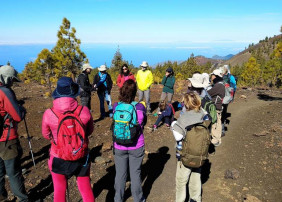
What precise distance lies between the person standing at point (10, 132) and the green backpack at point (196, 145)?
2999mm

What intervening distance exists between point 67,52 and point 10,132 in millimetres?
17246

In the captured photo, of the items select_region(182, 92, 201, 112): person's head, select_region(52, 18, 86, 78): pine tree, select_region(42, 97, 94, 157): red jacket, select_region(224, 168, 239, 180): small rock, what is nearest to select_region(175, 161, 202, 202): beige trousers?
Result: select_region(182, 92, 201, 112): person's head

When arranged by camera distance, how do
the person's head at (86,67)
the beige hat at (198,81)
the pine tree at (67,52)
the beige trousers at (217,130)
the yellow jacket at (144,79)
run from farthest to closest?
the pine tree at (67,52) < the yellow jacket at (144,79) < the person's head at (86,67) < the beige trousers at (217,130) < the beige hat at (198,81)

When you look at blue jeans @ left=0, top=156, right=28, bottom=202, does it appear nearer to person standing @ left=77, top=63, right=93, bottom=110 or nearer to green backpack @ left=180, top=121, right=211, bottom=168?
green backpack @ left=180, top=121, right=211, bottom=168

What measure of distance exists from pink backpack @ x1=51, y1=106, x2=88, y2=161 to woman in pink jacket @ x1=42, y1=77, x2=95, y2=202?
6 centimetres

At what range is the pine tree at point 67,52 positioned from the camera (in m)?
19.1

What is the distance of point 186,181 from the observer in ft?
12.5

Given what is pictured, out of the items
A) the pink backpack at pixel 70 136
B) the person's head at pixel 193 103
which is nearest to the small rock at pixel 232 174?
the person's head at pixel 193 103

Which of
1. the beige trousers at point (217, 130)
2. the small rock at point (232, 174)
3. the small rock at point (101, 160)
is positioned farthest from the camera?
the beige trousers at point (217, 130)

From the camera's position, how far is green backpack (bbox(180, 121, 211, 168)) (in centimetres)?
342

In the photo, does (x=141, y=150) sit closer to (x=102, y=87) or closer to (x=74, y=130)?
(x=74, y=130)

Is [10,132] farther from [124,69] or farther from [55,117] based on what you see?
[124,69]

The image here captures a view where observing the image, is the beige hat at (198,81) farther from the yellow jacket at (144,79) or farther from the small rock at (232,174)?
the yellow jacket at (144,79)

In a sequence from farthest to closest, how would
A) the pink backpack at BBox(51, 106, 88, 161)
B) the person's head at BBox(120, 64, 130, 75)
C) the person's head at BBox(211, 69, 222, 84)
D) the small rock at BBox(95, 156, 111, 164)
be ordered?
the person's head at BBox(120, 64, 130, 75) < the person's head at BBox(211, 69, 222, 84) < the small rock at BBox(95, 156, 111, 164) < the pink backpack at BBox(51, 106, 88, 161)
